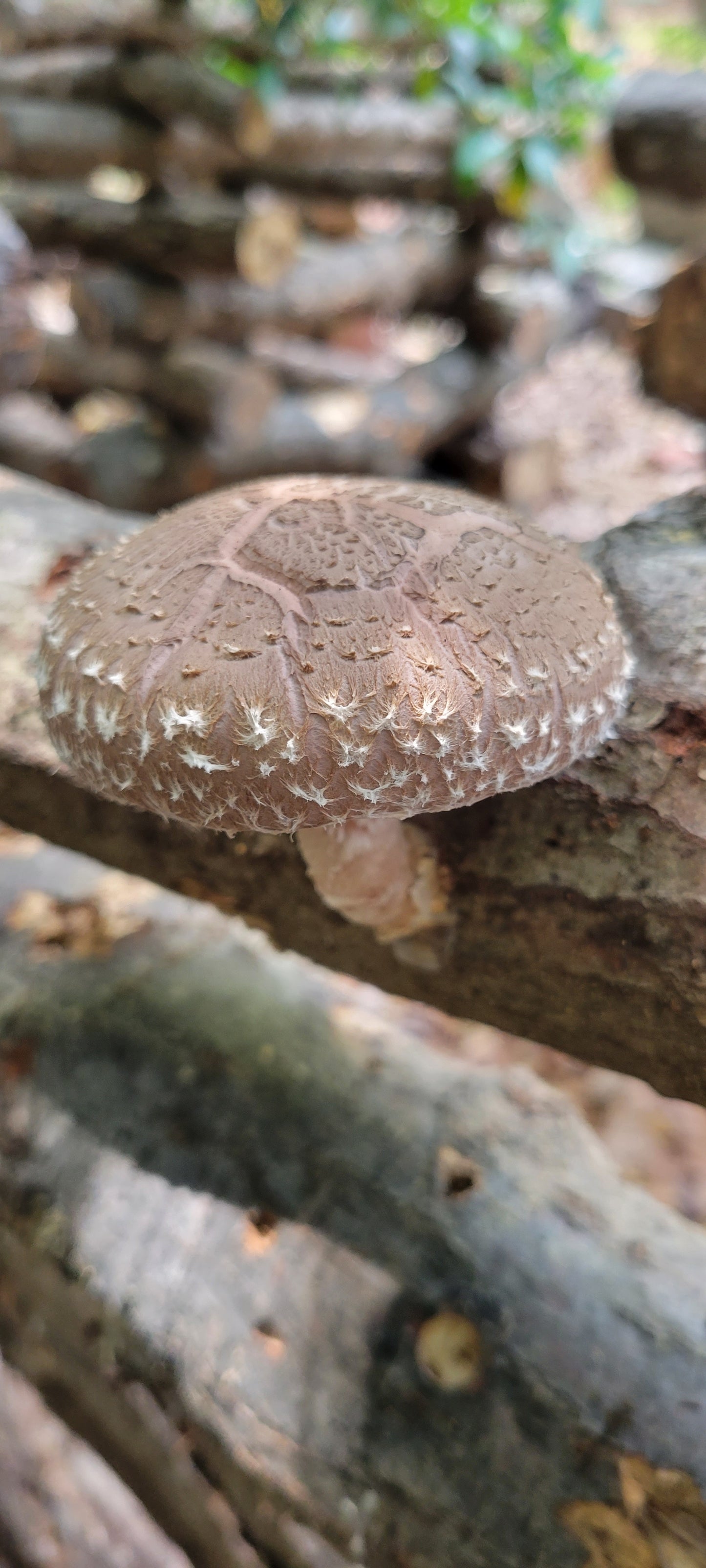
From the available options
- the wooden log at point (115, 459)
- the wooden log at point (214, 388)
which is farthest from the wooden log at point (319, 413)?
the wooden log at point (115, 459)

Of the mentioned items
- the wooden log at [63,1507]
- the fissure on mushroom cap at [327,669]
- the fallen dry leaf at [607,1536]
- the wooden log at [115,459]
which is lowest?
the wooden log at [63,1507]

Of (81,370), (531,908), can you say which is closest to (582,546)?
(531,908)

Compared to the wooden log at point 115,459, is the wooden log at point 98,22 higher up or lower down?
higher up

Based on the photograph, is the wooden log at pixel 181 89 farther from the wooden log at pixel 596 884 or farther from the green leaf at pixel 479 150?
the wooden log at pixel 596 884

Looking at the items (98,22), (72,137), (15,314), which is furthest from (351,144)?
(15,314)

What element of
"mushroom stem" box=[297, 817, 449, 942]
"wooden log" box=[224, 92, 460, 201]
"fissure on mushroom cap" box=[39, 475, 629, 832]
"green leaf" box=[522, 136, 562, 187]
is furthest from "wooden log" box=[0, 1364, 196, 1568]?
"green leaf" box=[522, 136, 562, 187]

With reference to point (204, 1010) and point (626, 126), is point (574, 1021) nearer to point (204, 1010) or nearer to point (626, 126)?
point (204, 1010)

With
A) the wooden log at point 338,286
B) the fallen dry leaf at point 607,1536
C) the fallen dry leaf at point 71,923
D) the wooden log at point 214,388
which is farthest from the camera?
the wooden log at point 338,286
